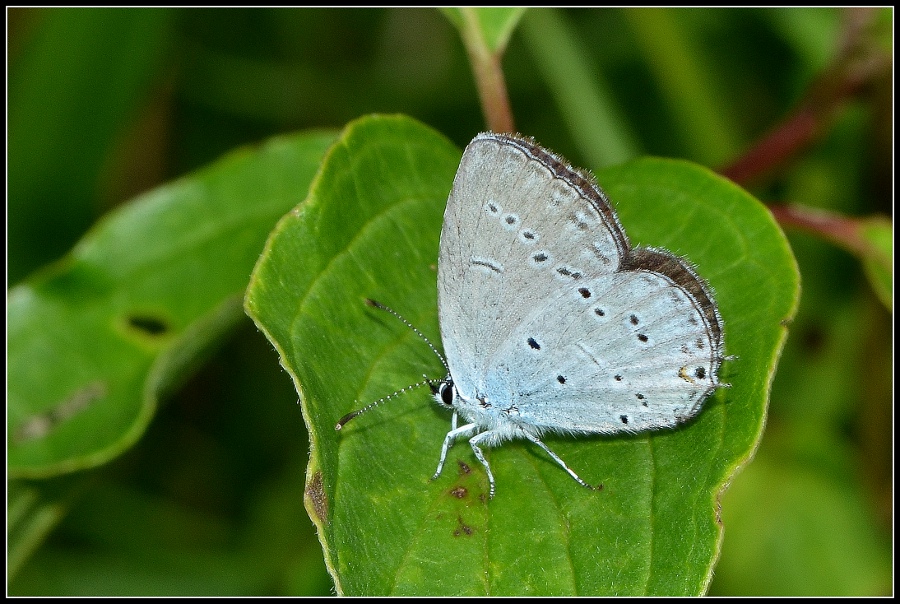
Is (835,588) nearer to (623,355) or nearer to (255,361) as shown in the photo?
(623,355)

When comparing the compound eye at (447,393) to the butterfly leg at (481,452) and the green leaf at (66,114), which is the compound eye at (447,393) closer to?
the butterfly leg at (481,452)

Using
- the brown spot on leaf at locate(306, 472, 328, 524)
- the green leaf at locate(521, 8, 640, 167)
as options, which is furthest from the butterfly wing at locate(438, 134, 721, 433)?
the green leaf at locate(521, 8, 640, 167)

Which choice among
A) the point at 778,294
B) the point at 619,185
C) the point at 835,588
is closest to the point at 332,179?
the point at 619,185

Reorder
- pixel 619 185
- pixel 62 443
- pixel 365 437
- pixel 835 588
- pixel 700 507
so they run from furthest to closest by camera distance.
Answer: pixel 835 588 → pixel 62 443 → pixel 619 185 → pixel 365 437 → pixel 700 507

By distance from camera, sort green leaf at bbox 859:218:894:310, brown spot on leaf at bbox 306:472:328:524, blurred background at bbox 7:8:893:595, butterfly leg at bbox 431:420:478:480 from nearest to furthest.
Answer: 1. brown spot on leaf at bbox 306:472:328:524
2. butterfly leg at bbox 431:420:478:480
3. green leaf at bbox 859:218:894:310
4. blurred background at bbox 7:8:893:595

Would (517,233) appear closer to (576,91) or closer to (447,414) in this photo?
(447,414)

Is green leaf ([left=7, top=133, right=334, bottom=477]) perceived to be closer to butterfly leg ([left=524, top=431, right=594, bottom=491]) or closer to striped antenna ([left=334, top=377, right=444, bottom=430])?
striped antenna ([left=334, top=377, right=444, bottom=430])
